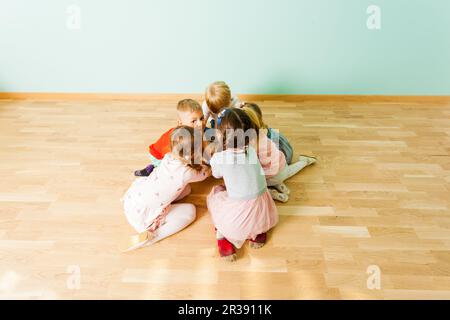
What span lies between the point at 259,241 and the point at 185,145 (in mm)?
564

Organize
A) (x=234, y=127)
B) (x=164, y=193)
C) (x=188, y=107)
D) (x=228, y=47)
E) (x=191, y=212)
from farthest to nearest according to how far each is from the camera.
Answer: (x=228, y=47) → (x=188, y=107) → (x=191, y=212) → (x=164, y=193) → (x=234, y=127)

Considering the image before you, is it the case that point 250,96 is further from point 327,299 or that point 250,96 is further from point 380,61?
point 327,299

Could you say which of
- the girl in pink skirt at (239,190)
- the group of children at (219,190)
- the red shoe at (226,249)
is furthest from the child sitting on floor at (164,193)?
the red shoe at (226,249)

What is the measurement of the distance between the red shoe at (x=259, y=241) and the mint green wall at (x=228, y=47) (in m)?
1.68

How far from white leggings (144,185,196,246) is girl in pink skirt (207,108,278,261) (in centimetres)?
16

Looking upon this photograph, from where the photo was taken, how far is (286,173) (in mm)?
2195

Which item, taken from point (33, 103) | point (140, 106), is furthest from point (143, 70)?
point (33, 103)

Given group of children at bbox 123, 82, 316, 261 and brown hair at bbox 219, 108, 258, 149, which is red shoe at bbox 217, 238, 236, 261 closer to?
group of children at bbox 123, 82, 316, 261

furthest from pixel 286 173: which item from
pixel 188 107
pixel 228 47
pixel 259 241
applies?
pixel 228 47

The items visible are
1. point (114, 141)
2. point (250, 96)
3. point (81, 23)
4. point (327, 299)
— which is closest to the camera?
point (327, 299)

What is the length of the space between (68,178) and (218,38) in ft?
5.17

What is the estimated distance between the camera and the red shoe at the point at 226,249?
5.57ft

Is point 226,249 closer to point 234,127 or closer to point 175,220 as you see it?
point 175,220

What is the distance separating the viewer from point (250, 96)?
10.5 ft
